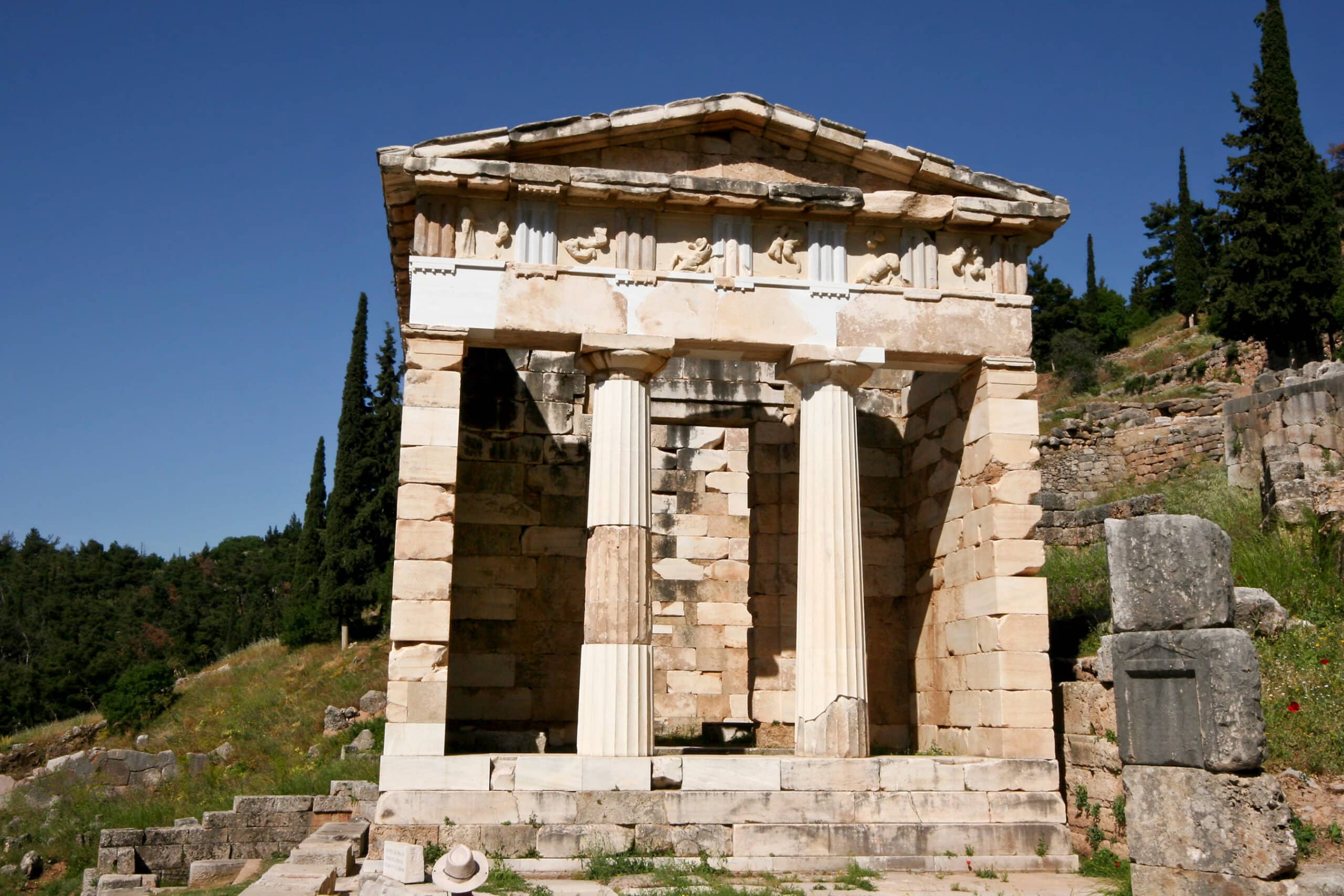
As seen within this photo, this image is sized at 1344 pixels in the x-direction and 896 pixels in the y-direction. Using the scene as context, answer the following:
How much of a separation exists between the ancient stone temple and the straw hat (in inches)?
192

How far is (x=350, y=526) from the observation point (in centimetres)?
3703

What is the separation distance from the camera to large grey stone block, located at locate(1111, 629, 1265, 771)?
26.0 feet

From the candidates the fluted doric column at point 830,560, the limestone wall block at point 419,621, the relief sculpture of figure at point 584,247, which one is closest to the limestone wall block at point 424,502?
the limestone wall block at point 419,621

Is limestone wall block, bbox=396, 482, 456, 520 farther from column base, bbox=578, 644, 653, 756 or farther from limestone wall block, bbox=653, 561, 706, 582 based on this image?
limestone wall block, bbox=653, 561, 706, 582

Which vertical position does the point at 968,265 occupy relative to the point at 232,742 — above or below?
above

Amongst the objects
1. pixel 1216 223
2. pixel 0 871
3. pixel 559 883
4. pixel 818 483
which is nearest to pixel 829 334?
pixel 818 483

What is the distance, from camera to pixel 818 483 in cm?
1391

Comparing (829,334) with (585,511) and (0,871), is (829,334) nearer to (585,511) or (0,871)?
(585,511)

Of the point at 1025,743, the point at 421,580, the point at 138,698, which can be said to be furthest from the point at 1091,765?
the point at 138,698

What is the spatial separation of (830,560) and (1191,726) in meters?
5.80

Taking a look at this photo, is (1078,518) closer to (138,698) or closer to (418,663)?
(418,663)

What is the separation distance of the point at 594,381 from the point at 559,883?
18.6 ft

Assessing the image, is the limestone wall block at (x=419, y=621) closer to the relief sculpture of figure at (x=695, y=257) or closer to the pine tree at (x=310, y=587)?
the relief sculpture of figure at (x=695, y=257)

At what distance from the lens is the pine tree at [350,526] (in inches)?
1433
